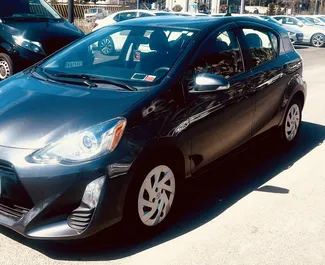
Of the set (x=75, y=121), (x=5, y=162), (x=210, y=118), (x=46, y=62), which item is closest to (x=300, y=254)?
(x=210, y=118)

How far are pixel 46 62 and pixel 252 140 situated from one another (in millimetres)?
2188

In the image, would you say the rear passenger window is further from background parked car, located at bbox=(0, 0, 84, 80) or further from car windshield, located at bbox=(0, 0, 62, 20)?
car windshield, located at bbox=(0, 0, 62, 20)

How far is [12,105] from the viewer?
10.8 ft

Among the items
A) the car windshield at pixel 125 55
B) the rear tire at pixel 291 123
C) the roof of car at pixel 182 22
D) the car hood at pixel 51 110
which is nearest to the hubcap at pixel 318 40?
the rear tire at pixel 291 123

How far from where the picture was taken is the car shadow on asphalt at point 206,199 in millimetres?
3137

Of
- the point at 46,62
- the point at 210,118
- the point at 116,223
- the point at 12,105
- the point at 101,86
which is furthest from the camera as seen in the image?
the point at 46,62

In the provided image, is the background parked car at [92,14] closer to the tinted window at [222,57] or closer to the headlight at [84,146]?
the tinted window at [222,57]

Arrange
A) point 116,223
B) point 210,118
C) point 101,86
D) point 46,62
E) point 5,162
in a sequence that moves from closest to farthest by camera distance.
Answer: point 5,162
point 116,223
point 101,86
point 210,118
point 46,62

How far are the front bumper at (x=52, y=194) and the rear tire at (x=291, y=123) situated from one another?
2964 mm

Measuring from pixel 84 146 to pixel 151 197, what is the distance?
0.68 m

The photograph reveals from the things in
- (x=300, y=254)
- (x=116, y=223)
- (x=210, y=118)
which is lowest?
(x=300, y=254)

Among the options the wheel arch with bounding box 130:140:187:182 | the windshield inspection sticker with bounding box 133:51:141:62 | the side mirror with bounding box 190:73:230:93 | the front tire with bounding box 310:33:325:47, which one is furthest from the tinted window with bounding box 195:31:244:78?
the front tire with bounding box 310:33:325:47

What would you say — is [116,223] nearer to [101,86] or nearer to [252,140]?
[101,86]

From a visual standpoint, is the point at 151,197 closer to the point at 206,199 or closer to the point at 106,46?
the point at 206,199
